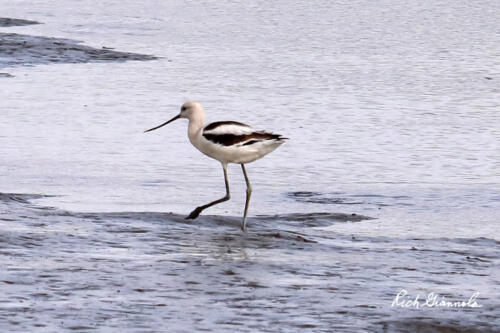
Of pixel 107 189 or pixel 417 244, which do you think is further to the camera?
pixel 107 189

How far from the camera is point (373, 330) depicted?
7980mm

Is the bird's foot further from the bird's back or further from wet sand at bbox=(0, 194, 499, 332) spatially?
the bird's back

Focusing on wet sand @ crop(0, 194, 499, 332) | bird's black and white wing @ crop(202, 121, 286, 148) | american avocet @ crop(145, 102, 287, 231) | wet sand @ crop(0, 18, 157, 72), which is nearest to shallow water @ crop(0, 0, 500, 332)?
wet sand @ crop(0, 194, 499, 332)

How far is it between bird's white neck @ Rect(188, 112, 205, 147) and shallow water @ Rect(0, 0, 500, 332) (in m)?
0.68

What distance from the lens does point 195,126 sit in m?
12.0

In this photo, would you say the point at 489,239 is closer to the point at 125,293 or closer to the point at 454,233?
the point at 454,233

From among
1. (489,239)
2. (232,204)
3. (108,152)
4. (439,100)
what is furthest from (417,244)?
(439,100)

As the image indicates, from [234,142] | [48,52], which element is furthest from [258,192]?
[48,52]

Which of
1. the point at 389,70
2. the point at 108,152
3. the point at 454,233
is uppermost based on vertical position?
the point at 454,233

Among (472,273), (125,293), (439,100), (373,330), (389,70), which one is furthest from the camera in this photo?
(389,70)

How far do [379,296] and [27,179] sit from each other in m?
6.04
